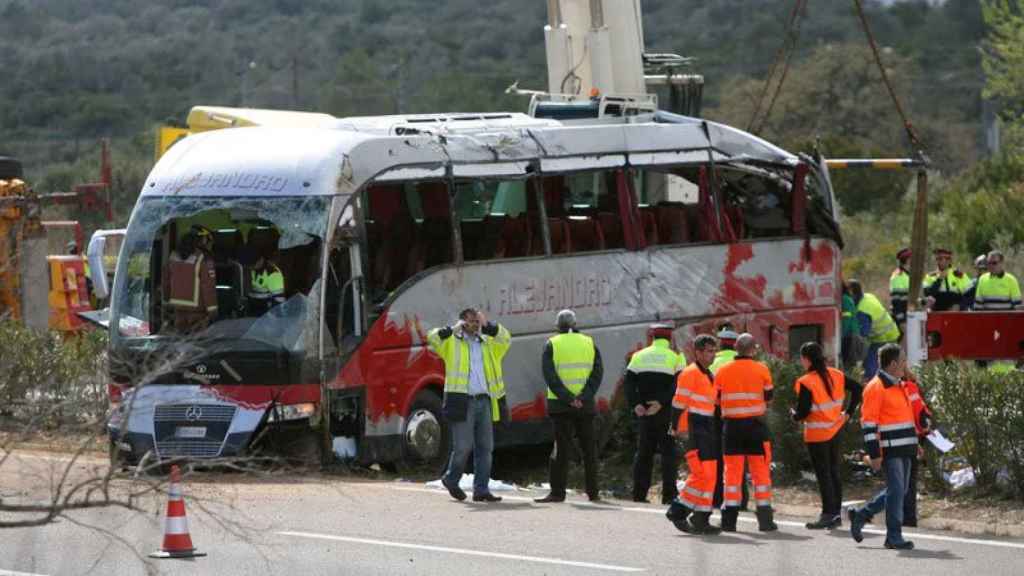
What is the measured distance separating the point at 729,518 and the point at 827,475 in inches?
32.1

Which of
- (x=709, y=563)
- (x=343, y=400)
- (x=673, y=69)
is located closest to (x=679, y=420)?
(x=709, y=563)

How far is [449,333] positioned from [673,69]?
38.0ft

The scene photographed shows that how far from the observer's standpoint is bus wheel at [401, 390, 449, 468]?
727 inches

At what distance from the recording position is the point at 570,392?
16969mm

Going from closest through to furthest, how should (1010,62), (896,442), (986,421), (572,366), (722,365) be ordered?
(896,442) → (722,365) → (986,421) → (572,366) → (1010,62)

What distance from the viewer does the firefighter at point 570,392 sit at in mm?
16953

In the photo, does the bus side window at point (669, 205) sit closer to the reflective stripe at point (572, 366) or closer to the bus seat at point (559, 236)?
the bus seat at point (559, 236)

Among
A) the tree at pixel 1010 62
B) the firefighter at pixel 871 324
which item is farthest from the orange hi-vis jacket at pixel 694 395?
the tree at pixel 1010 62

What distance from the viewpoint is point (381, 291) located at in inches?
727

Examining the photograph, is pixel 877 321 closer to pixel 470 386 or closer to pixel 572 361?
pixel 572 361

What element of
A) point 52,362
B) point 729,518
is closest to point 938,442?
point 729,518

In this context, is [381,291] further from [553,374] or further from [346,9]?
[346,9]

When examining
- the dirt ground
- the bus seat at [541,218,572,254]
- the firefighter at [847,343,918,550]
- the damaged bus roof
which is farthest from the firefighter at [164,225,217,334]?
the firefighter at [847,343,918,550]

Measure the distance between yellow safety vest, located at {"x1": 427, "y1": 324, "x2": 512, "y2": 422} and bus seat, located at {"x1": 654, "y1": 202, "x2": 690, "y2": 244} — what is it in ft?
14.8
